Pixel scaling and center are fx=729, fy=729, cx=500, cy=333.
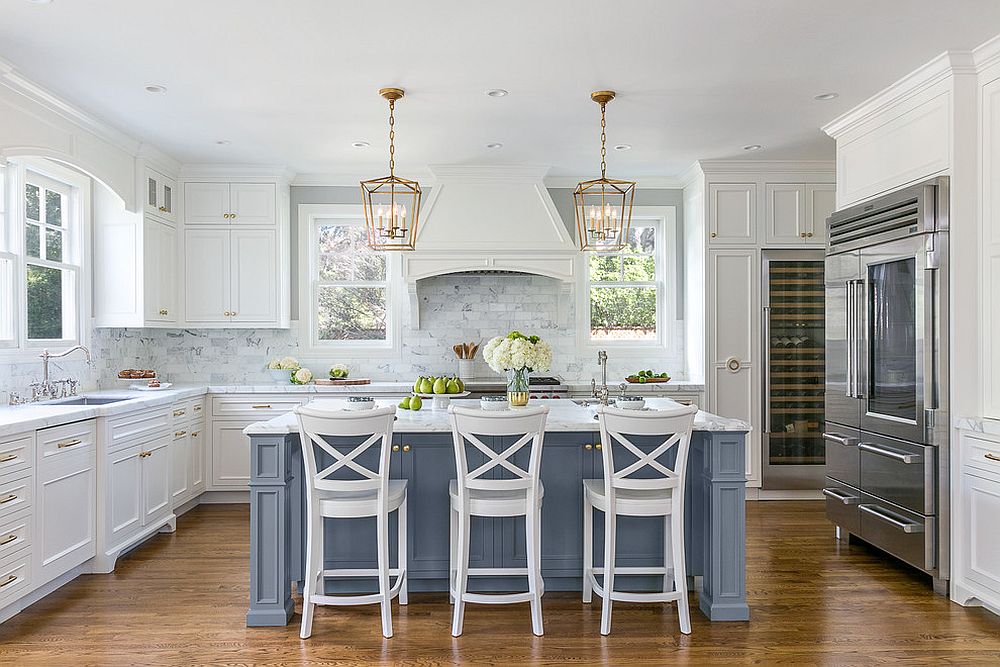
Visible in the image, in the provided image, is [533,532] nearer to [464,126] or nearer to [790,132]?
[464,126]

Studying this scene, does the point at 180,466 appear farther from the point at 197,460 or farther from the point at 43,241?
the point at 43,241

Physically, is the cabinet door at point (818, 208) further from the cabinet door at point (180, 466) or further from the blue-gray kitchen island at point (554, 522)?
the cabinet door at point (180, 466)

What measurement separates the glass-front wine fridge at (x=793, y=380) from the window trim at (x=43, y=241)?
5.23m

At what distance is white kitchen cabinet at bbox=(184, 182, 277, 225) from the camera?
608cm

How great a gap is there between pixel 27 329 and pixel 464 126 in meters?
3.09

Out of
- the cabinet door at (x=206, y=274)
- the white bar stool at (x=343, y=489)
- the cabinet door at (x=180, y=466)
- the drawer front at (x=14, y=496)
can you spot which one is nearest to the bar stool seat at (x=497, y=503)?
the white bar stool at (x=343, y=489)

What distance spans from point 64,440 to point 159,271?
7.06 feet

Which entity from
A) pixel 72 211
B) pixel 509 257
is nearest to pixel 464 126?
pixel 509 257

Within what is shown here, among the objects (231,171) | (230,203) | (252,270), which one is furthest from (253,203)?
(252,270)

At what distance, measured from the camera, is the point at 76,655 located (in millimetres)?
3104

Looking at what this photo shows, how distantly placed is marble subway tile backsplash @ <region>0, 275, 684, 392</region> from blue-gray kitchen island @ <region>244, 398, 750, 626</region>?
8.78ft

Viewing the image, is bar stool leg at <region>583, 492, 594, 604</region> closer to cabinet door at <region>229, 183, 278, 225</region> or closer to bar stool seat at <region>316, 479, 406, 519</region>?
bar stool seat at <region>316, 479, 406, 519</region>

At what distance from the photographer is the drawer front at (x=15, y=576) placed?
132 inches

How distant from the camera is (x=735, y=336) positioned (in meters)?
6.04
